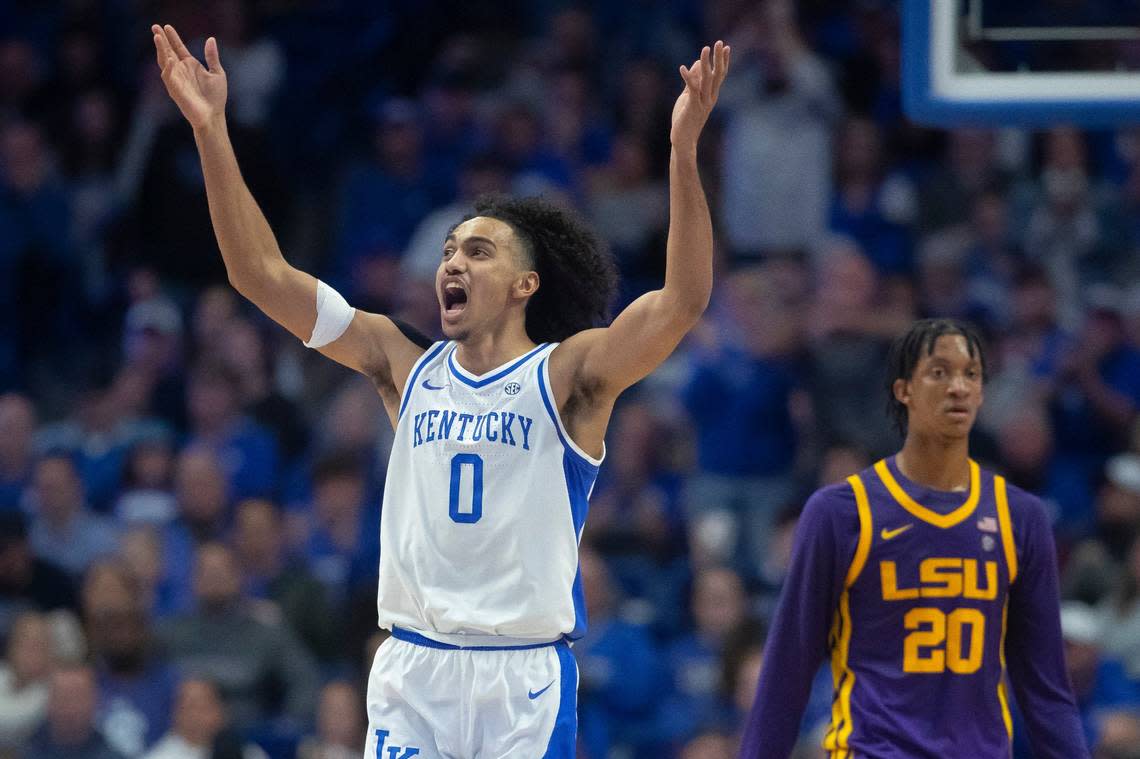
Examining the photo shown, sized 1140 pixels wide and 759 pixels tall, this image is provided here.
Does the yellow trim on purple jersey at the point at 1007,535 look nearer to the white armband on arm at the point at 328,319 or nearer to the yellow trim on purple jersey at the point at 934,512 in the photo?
the yellow trim on purple jersey at the point at 934,512

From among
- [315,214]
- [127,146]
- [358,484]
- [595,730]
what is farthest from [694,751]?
[127,146]

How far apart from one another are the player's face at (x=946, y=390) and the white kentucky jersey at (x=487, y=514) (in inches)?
38.0

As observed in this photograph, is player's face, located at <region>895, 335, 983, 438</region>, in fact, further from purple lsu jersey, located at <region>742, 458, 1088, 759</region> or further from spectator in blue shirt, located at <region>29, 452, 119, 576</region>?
spectator in blue shirt, located at <region>29, 452, 119, 576</region>

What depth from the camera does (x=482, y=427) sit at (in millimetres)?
5277

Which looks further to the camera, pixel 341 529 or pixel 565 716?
pixel 341 529

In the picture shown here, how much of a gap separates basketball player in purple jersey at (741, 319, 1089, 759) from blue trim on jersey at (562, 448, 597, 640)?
0.57 meters

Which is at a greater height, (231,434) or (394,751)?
(231,434)

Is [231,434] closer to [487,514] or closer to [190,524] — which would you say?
[190,524]

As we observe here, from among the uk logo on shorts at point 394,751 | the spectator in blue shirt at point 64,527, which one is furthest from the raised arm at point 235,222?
the spectator in blue shirt at point 64,527

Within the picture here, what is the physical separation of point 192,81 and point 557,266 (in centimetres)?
121

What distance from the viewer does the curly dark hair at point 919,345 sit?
5.49 metres

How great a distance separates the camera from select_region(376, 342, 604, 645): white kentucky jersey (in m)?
5.17

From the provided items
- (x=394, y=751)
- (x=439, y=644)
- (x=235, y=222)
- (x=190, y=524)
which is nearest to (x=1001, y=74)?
(x=235, y=222)

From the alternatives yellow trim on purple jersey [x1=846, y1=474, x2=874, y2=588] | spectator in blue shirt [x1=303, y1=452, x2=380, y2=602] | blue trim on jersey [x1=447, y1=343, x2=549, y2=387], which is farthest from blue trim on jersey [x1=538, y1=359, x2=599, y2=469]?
spectator in blue shirt [x1=303, y1=452, x2=380, y2=602]
